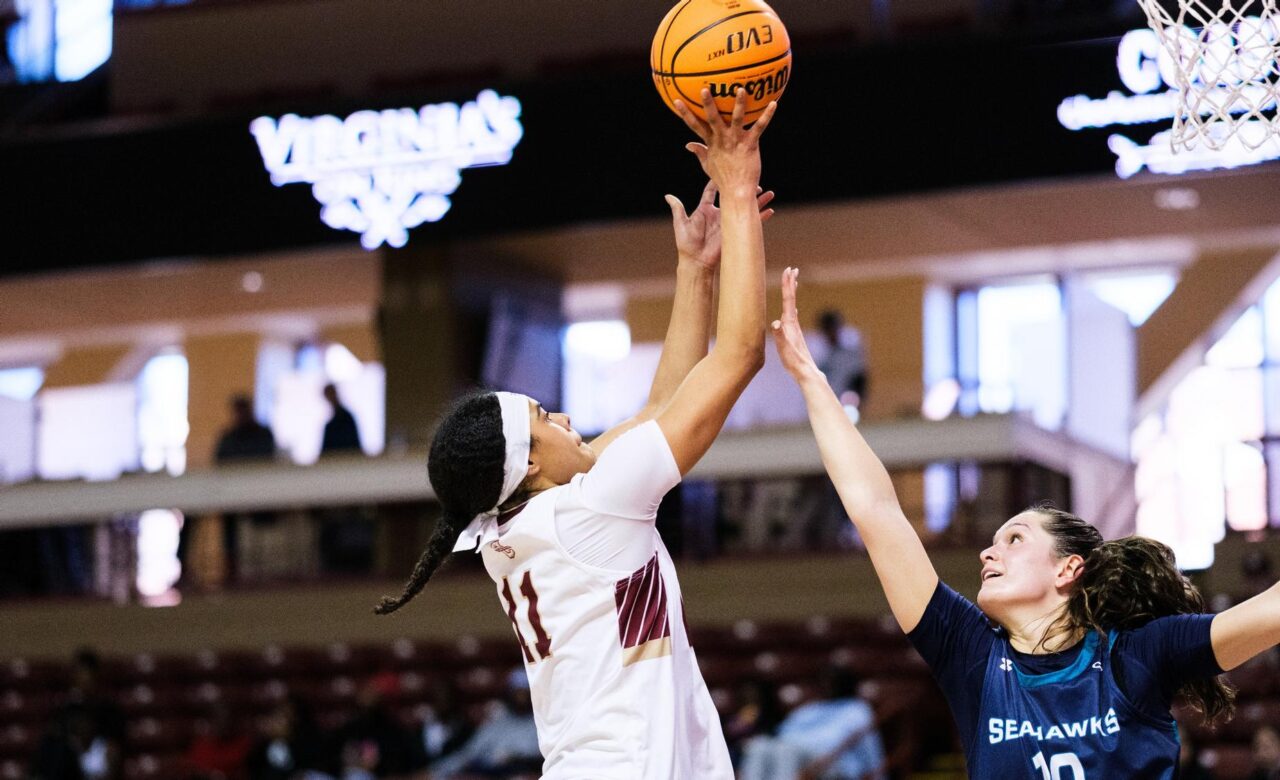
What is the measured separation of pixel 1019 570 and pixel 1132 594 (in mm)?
184

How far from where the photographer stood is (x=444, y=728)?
1095 cm

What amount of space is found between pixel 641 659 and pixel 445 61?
11.6 meters

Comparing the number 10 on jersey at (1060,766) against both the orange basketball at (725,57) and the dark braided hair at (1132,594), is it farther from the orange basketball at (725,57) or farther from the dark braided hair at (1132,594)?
the orange basketball at (725,57)

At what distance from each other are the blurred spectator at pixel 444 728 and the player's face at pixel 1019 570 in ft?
26.7

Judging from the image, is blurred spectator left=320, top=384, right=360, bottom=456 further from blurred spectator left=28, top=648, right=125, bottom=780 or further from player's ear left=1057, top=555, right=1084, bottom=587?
player's ear left=1057, top=555, right=1084, bottom=587

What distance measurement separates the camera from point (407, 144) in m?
11.8

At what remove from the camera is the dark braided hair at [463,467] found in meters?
2.96

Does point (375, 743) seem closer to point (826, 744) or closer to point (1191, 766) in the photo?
point (826, 744)

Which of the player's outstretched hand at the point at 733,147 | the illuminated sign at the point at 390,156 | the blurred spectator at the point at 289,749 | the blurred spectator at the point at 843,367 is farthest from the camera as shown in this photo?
the blurred spectator at the point at 843,367

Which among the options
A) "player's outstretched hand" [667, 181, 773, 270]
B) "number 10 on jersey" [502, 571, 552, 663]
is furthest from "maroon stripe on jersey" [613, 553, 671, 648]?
"player's outstretched hand" [667, 181, 773, 270]

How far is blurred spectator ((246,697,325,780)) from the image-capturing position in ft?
36.4

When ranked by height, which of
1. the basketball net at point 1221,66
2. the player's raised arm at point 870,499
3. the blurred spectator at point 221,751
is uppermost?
the basketball net at point 1221,66

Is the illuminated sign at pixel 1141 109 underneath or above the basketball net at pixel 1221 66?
above

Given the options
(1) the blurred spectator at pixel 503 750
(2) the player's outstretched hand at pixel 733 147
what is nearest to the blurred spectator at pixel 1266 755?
(1) the blurred spectator at pixel 503 750
